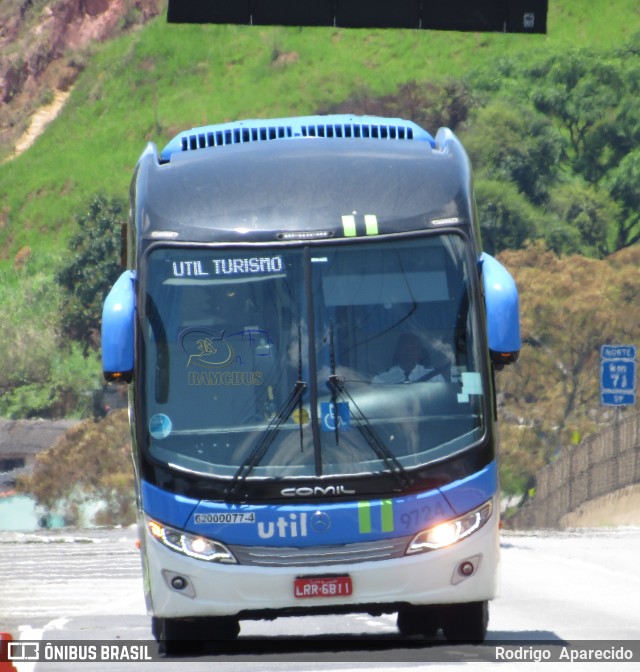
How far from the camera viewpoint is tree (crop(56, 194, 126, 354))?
353 feet

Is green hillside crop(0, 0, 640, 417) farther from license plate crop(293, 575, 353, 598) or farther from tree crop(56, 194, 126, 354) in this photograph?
license plate crop(293, 575, 353, 598)

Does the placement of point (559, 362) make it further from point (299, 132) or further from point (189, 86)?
point (189, 86)

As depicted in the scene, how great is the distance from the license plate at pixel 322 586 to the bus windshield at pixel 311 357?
69 centimetres

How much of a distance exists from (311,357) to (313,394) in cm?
25

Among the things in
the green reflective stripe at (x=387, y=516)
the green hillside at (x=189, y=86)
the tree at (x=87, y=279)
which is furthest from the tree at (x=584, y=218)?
the green reflective stripe at (x=387, y=516)

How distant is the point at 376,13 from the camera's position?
68.0 feet

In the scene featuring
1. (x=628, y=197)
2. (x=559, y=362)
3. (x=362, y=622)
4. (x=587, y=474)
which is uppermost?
(x=362, y=622)

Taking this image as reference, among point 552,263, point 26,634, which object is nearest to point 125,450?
point 552,263

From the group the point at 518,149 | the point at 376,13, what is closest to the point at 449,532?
the point at 376,13

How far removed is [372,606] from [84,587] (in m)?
13.8

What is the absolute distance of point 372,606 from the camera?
35.9 feet

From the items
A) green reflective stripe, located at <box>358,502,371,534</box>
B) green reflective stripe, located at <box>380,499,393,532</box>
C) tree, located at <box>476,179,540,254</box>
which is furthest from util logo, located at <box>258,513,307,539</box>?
tree, located at <box>476,179,540,254</box>

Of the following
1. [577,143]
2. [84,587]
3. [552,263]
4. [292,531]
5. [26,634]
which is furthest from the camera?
[577,143]

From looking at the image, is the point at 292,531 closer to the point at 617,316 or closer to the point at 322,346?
the point at 322,346
